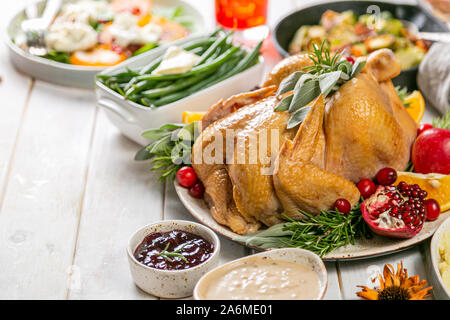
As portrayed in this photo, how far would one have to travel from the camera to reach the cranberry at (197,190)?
2410mm

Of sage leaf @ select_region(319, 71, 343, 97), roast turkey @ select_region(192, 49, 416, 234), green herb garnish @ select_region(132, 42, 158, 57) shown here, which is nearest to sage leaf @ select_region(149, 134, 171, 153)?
roast turkey @ select_region(192, 49, 416, 234)

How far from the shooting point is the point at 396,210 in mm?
2129

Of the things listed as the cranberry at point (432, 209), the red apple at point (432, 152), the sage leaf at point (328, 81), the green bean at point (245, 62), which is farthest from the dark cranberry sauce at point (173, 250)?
the green bean at point (245, 62)

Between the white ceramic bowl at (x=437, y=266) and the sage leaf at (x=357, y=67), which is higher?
the sage leaf at (x=357, y=67)

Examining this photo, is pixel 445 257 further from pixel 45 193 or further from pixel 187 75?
pixel 45 193

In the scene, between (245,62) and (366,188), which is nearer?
(366,188)

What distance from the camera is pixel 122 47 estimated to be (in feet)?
11.8

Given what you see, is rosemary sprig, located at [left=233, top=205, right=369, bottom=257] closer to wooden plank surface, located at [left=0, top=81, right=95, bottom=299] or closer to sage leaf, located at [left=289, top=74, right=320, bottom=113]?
sage leaf, located at [left=289, top=74, right=320, bottom=113]

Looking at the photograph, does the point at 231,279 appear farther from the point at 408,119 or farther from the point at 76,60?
the point at 76,60

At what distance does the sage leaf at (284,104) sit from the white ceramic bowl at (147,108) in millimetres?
660

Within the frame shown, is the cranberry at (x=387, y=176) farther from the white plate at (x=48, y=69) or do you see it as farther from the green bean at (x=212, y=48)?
Result: the white plate at (x=48, y=69)

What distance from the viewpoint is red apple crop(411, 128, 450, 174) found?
2414mm

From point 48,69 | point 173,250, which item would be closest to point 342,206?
point 173,250

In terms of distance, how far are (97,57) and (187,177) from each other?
1379 mm
